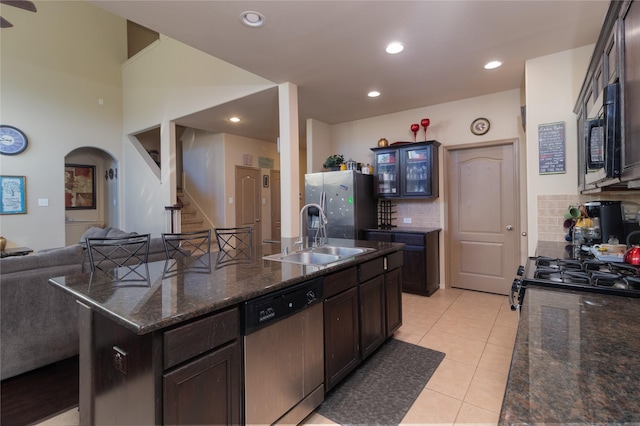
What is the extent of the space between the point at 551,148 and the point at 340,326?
2630mm

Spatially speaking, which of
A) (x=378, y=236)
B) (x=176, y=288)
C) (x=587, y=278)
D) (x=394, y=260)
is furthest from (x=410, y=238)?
(x=176, y=288)

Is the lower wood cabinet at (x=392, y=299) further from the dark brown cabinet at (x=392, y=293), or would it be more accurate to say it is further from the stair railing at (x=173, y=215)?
the stair railing at (x=173, y=215)

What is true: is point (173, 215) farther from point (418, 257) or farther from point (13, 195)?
point (418, 257)

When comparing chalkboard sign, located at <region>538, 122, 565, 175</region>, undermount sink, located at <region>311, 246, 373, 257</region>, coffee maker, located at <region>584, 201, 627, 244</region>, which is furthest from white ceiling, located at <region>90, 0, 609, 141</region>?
undermount sink, located at <region>311, 246, 373, 257</region>

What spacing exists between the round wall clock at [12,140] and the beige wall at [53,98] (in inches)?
3.7

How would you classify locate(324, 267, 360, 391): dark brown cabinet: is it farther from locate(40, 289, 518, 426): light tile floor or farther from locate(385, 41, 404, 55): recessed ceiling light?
locate(385, 41, 404, 55): recessed ceiling light

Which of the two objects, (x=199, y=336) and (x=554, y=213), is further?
(x=554, y=213)

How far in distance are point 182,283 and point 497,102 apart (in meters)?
4.27

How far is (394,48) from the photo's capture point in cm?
279

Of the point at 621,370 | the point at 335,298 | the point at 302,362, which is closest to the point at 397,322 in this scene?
the point at 335,298

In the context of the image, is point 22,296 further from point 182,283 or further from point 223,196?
point 223,196

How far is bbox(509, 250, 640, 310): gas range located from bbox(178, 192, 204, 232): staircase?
6228mm

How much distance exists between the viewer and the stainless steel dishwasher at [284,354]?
Result: 142cm

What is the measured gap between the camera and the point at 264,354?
4.81 feet
